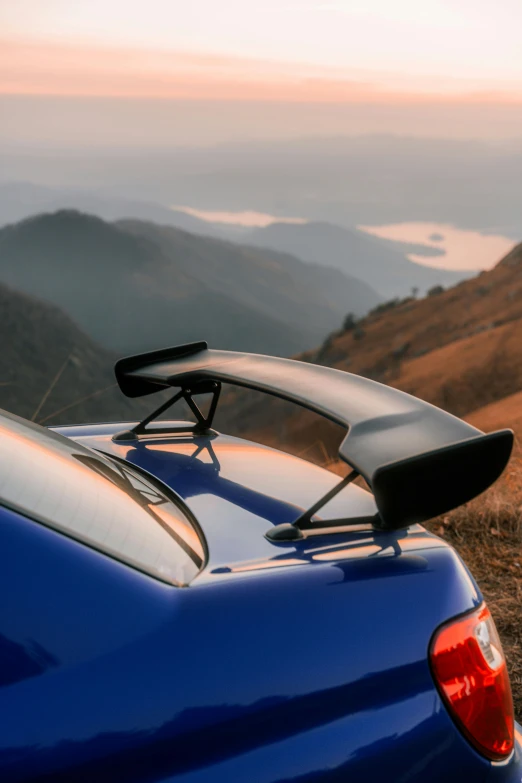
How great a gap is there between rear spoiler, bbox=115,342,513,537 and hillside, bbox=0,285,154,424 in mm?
43654

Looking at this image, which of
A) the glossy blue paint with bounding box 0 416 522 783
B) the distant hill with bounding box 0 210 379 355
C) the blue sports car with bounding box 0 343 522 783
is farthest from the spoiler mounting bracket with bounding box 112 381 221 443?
the distant hill with bounding box 0 210 379 355

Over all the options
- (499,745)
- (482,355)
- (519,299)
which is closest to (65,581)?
(499,745)

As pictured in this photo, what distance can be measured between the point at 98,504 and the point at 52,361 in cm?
6119

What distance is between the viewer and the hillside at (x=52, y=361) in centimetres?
4983

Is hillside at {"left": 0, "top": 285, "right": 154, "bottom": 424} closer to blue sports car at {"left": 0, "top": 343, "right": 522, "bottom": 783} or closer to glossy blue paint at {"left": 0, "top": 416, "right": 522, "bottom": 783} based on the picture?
blue sports car at {"left": 0, "top": 343, "right": 522, "bottom": 783}

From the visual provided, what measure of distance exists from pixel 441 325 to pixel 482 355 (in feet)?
32.6

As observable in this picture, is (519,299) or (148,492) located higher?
(148,492)

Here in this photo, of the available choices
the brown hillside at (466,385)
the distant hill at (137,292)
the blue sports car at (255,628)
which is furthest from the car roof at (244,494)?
the distant hill at (137,292)

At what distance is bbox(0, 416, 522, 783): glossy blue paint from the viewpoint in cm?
125

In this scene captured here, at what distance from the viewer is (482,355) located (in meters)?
20.4

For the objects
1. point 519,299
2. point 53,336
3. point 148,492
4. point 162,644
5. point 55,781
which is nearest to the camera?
point 55,781

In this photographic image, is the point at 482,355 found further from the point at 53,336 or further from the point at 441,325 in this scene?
the point at 53,336

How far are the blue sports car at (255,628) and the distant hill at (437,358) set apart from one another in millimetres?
7443

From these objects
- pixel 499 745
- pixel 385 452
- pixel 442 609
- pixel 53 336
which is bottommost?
pixel 53 336
